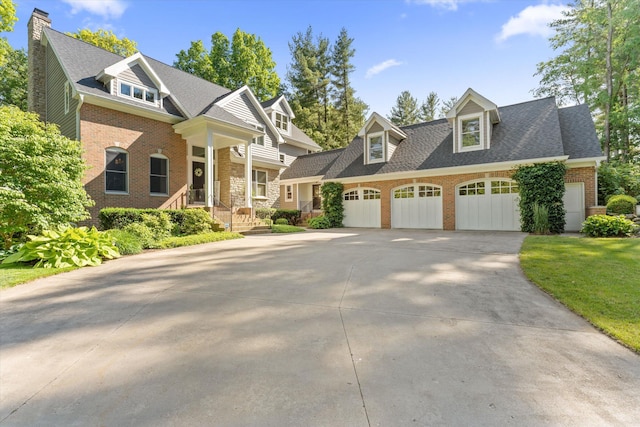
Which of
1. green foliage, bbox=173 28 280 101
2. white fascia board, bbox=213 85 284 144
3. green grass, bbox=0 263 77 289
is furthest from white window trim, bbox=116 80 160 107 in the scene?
green foliage, bbox=173 28 280 101

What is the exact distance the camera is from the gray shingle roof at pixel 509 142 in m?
12.5

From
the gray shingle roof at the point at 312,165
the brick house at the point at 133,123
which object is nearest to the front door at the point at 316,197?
the gray shingle roof at the point at 312,165

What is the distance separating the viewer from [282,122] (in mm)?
22250

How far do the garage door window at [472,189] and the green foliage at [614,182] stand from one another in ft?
19.3

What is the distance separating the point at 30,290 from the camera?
4570 mm

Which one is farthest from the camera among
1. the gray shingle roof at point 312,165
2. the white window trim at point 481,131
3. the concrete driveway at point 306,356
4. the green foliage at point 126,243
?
the gray shingle roof at point 312,165

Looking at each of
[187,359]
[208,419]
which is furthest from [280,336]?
[208,419]

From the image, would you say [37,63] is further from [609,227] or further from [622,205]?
[622,205]

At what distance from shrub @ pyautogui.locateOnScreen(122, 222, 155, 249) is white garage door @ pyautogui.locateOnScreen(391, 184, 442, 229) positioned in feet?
38.1

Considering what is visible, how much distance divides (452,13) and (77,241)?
12989mm

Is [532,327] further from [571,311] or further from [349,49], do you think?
[349,49]

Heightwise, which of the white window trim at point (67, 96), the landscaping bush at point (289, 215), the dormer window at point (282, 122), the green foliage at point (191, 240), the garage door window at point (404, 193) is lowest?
the green foliage at point (191, 240)

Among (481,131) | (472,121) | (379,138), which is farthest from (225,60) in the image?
(481,131)

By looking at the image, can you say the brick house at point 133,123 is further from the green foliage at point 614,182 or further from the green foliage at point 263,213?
the green foliage at point 614,182
